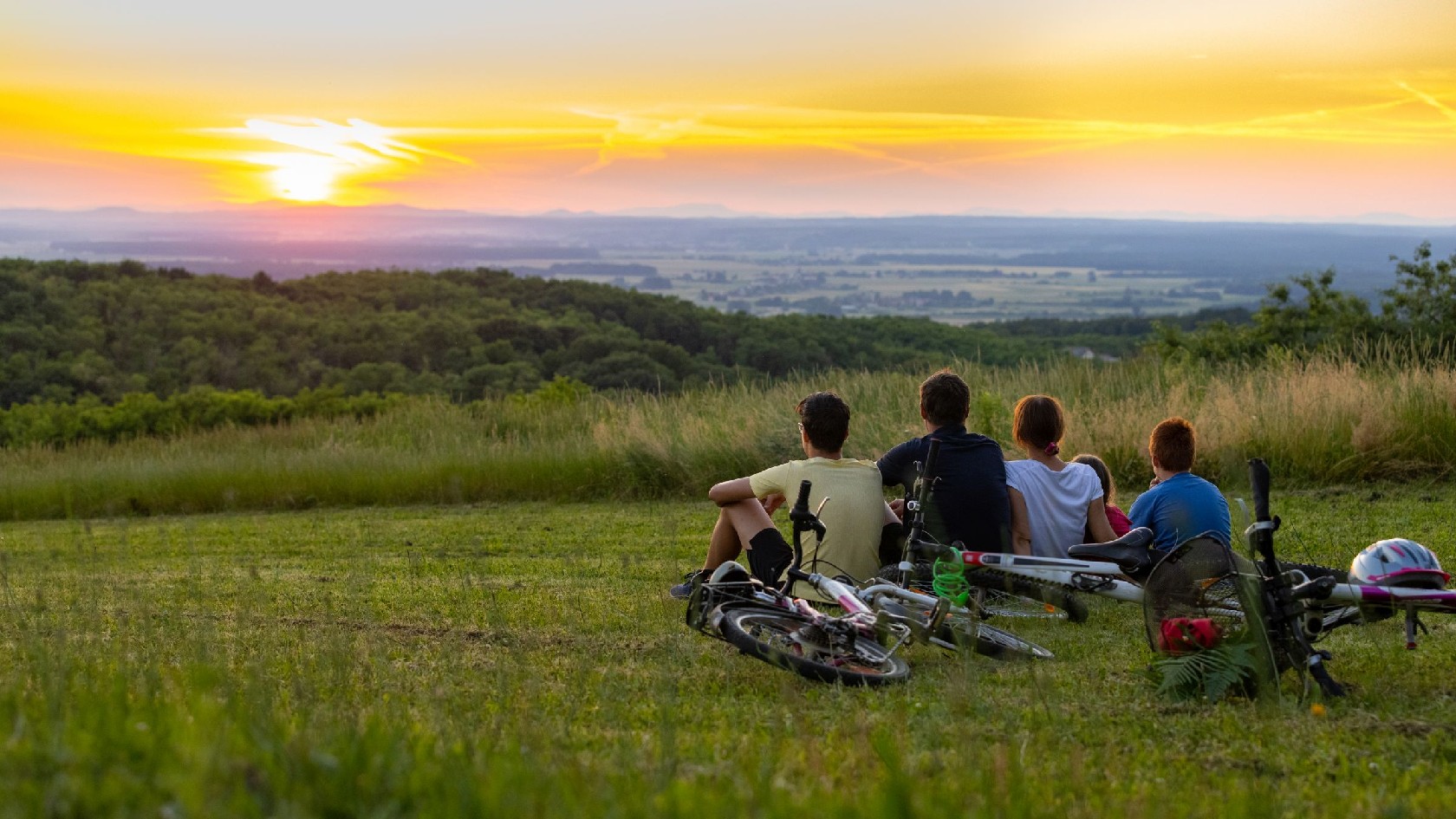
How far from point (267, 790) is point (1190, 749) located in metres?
2.93

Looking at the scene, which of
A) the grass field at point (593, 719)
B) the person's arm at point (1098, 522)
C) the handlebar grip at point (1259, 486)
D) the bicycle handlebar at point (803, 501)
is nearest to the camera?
the grass field at point (593, 719)

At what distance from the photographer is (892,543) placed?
300 inches

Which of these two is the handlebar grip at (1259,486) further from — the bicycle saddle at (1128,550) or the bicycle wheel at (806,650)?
the bicycle wheel at (806,650)

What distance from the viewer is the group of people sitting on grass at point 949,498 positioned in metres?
7.22

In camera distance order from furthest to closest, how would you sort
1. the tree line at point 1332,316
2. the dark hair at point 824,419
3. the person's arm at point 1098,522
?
the tree line at point 1332,316 < the person's arm at point 1098,522 < the dark hair at point 824,419

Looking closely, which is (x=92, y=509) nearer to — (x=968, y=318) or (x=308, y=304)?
(x=308, y=304)

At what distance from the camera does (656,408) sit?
19344 mm

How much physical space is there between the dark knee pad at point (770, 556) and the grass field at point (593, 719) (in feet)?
1.72

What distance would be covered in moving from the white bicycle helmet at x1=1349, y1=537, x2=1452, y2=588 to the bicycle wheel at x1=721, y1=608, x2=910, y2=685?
5.79 feet

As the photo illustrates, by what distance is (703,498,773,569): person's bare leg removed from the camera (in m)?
7.38

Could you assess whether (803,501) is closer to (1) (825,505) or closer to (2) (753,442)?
(1) (825,505)

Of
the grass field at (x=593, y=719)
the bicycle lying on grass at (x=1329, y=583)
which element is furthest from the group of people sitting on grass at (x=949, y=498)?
the bicycle lying on grass at (x=1329, y=583)

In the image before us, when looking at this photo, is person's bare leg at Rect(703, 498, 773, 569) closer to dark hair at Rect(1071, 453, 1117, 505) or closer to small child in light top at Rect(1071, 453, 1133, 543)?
small child in light top at Rect(1071, 453, 1133, 543)

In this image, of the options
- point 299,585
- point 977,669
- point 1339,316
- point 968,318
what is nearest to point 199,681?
point 977,669
